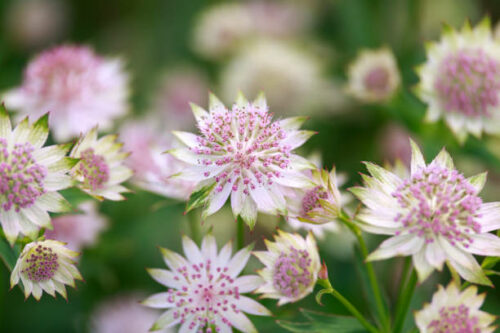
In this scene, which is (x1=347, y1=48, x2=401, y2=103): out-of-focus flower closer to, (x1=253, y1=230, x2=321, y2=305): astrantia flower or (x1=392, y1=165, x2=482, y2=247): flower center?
(x1=392, y1=165, x2=482, y2=247): flower center

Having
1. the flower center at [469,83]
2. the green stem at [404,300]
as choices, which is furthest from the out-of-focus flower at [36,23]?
the green stem at [404,300]


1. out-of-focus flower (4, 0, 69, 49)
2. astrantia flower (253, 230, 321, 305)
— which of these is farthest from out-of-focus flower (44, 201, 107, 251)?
out-of-focus flower (4, 0, 69, 49)

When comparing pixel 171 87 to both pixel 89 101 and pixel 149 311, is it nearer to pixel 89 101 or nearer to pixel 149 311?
pixel 89 101

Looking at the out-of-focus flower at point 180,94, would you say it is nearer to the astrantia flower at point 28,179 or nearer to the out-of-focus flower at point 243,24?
the out-of-focus flower at point 243,24

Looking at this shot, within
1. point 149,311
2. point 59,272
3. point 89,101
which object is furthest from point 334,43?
point 59,272

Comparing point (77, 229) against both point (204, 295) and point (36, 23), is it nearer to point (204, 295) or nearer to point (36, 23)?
point (204, 295)
